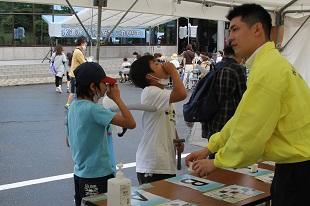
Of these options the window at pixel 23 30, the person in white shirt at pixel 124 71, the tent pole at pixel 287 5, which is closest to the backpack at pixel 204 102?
the tent pole at pixel 287 5

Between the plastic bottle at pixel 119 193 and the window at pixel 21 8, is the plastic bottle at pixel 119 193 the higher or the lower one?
the lower one

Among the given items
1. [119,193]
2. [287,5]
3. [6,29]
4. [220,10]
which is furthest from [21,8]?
[119,193]

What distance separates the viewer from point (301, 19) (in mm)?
7219

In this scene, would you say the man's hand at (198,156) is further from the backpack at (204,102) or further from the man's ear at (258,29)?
the backpack at (204,102)

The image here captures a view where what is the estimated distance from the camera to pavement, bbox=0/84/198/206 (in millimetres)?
5359

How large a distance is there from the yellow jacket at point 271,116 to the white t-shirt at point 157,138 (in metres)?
1.28

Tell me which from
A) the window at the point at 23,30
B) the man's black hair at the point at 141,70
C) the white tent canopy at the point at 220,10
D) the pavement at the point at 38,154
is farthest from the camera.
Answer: the window at the point at 23,30

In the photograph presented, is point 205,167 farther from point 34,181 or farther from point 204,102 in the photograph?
point 34,181

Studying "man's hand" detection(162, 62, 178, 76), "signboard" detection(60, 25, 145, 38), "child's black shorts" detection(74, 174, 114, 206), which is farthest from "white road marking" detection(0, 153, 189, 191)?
"signboard" detection(60, 25, 145, 38)

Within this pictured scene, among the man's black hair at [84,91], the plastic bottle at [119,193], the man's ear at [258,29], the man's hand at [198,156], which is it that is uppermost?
the man's ear at [258,29]

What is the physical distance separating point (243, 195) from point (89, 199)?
89 centimetres

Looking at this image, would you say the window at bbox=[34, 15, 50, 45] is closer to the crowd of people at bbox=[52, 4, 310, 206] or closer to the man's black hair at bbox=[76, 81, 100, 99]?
the crowd of people at bbox=[52, 4, 310, 206]

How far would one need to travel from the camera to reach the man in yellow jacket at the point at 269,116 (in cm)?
196

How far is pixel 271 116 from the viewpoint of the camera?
1.96 m
